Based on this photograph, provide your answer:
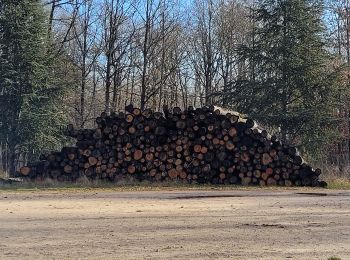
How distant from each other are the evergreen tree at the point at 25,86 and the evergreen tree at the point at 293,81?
11142mm

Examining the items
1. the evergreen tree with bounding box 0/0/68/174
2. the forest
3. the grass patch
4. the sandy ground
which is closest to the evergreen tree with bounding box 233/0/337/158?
the forest

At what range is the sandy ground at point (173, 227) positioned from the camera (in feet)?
28.3

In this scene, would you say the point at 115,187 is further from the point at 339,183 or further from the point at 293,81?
the point at 293,81

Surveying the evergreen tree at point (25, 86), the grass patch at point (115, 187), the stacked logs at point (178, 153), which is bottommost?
the grass patch at point (115, 187)

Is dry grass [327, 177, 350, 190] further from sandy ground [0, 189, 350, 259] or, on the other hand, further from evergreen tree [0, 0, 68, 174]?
evergreen tree [0, 0, 68, 174]

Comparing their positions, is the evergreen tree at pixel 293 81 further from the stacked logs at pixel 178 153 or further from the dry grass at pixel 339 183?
the stacked logs at pixel 178 153

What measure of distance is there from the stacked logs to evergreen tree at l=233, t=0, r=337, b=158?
321 inches

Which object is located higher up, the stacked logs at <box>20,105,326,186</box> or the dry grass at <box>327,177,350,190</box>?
the stacked logs at <box>20,105,326,186</box>

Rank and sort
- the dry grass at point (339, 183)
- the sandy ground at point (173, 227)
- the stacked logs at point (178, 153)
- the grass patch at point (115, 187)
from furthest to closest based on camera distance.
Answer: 1. the stacked logs at point (178, 153)
2. the dry grass at point (339, 183)
3. the grass patch at point (115, 187)
4. the sandy ground at point (173, 227)

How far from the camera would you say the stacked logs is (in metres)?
24.7

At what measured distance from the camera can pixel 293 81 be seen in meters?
33.1

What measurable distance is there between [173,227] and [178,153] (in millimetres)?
13959

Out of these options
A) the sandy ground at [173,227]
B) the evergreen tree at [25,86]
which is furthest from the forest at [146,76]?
the sandy ground at [173,227]

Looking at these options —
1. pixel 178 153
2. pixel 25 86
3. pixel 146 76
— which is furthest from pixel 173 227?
pixel 146 76
